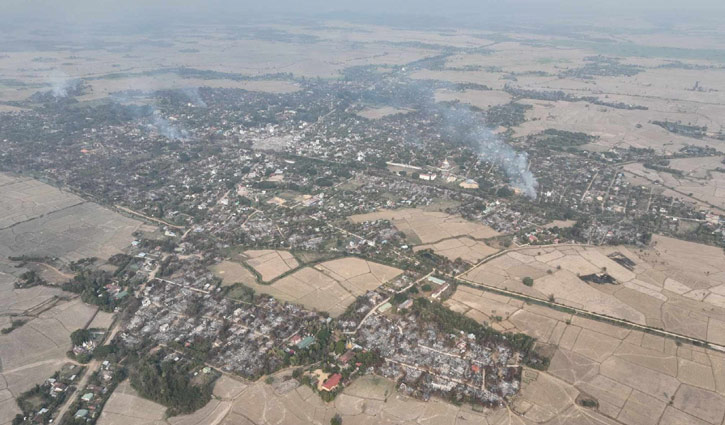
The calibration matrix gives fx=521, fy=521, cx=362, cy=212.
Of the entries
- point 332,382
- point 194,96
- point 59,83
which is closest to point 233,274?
point 332,382

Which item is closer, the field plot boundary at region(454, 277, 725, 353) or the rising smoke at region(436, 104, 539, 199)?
the field plot boundary at region(454, 277, 725, 353)

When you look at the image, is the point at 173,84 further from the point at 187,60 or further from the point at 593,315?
the point at 593,315

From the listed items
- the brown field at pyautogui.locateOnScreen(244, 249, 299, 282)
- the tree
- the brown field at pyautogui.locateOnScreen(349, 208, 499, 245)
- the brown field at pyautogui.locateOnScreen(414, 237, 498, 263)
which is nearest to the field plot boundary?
the brown field at pyautogui.locateOnScreen(414, 237, 498, 263)

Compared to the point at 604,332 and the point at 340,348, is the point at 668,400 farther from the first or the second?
the point at 340,348

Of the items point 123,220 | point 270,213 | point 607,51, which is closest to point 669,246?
point 270,213

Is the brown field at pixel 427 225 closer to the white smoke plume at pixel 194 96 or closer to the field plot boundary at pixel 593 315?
the field plot boundary at pixel 593 315

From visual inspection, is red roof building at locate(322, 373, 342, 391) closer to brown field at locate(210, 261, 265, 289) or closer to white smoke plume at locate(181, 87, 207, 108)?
brown field at locate(210, 261, 265, 289)

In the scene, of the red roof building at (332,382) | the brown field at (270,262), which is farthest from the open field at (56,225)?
the red roof building at (332,382)
